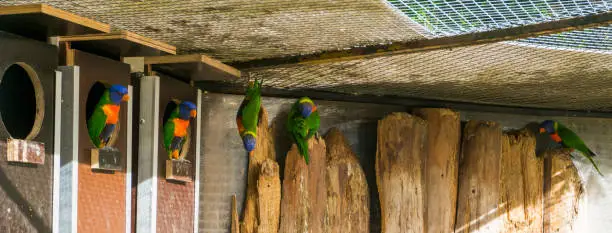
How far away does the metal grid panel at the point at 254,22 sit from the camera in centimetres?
340

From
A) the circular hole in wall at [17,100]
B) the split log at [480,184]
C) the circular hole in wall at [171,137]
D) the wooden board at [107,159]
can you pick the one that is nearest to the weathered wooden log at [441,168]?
the split log at [480,184]

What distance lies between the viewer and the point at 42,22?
123 inches

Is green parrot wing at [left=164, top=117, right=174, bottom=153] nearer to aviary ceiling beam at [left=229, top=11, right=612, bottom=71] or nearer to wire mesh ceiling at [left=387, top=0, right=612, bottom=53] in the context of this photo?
aviary ceiling beam at [left=229, top=11, right=612, bottom=71]

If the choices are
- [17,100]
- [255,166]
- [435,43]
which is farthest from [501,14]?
[17,100]

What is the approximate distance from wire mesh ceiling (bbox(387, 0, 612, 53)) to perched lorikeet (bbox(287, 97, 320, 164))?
1.11m

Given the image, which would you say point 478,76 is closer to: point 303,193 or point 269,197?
point 303,193

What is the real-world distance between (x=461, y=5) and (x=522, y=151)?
7.91 feet

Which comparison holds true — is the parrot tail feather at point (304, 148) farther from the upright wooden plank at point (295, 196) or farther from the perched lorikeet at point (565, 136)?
the perched lorikeet at point (565, 136)

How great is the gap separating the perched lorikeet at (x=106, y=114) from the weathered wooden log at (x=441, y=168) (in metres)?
2.18

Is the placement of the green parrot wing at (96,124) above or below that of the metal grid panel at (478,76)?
below

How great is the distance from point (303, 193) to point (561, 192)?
5.61ft

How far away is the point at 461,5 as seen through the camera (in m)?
3.46

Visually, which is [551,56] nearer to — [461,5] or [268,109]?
[461,5]

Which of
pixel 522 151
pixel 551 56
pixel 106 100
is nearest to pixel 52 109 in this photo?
pixel 106 100
